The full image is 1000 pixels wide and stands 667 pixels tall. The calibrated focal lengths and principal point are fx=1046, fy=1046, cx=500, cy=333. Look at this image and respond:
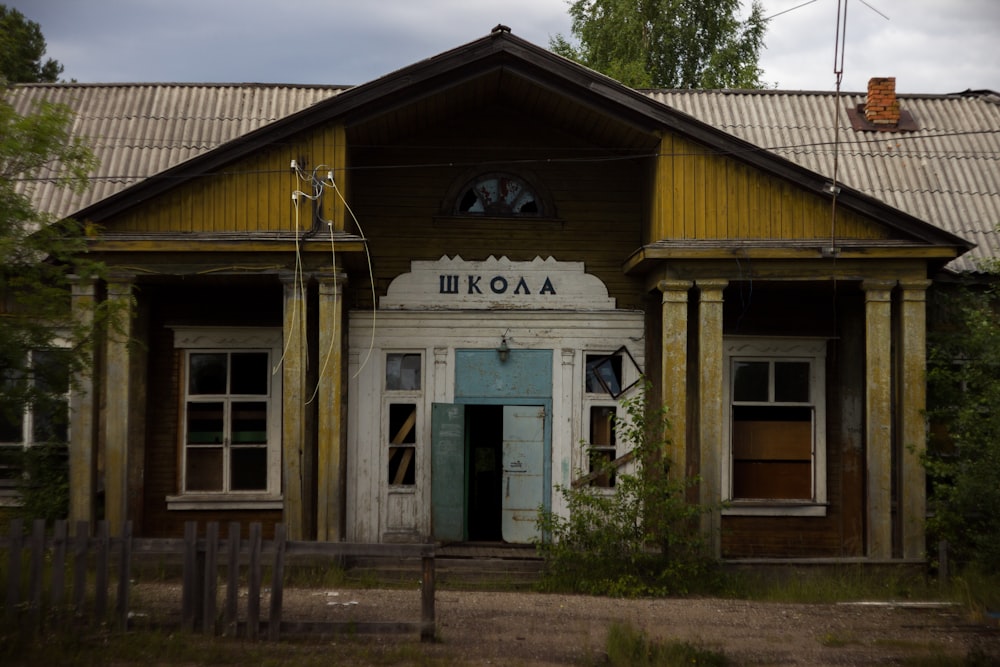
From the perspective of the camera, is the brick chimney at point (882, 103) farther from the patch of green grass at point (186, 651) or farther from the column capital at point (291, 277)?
the patch of green grass at point (186, 651)

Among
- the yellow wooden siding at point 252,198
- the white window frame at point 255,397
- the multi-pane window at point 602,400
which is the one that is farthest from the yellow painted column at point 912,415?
the white window frame at point 255,397

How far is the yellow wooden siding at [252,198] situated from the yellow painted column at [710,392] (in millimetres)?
4354

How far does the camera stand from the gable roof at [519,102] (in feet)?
39.0

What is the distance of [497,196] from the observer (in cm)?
1393

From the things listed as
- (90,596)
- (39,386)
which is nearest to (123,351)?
(39,386)

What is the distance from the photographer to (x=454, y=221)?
45.3ft

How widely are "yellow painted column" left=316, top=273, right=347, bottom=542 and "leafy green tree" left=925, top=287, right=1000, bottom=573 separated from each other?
669cm

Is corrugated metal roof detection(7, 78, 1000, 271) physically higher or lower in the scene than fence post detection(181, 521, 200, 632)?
higher

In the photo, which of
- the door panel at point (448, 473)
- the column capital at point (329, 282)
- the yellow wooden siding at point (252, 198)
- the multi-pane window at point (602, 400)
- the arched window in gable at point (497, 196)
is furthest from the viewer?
the arched window in gable at point (497, 196)

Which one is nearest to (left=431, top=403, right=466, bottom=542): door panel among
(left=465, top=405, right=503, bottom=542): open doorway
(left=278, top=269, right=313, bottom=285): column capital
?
(left=278, top=269, right=313, bottom=285): column capital

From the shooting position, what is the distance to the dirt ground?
8680 millimetres

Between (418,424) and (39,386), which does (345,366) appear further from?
(39,386)

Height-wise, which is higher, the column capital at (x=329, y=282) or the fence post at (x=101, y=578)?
the column capital at (x=329, y=282)

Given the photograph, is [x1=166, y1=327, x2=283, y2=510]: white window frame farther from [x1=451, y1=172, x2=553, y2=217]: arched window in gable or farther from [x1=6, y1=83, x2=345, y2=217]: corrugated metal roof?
[x1=451, y1=172, x2=553, y2=217]: arched window in gable
